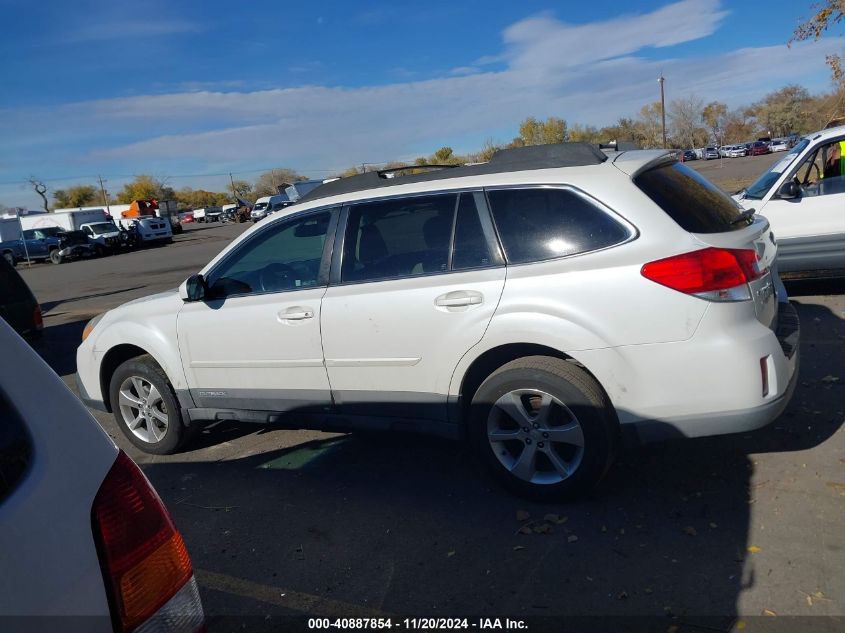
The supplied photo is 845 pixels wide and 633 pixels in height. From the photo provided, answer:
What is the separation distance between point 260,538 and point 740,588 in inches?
95.0

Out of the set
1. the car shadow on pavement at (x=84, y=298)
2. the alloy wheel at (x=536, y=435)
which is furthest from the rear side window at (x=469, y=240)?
the car shadow on pavement at (x=84, y=298)

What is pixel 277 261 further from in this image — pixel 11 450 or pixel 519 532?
pixel 11 450

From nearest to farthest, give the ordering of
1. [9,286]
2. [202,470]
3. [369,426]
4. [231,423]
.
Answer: [369,426]
[202,470]
[231,423]
[9,286]

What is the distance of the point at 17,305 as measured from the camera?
7363 mm

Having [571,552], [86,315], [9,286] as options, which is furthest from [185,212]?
[571,552]

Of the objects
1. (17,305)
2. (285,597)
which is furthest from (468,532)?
(17,305)

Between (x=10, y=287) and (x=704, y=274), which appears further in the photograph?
(x=10, y=287)

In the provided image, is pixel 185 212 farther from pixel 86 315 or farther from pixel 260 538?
pixel 260 538

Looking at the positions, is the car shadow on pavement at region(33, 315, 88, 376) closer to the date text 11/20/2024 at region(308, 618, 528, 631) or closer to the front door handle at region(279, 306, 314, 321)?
the front door handle at region(279, 306, 314, 321)

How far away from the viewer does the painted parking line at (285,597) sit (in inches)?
119

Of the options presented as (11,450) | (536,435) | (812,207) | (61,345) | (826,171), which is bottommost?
(61,345)

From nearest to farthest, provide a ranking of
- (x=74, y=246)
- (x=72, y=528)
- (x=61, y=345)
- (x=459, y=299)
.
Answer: (x=72, y=528) < (x=459, y=299) < (x=61, y=345) < (x=74, y=246)

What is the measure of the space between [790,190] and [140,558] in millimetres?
7602

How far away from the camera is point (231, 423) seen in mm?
5844
